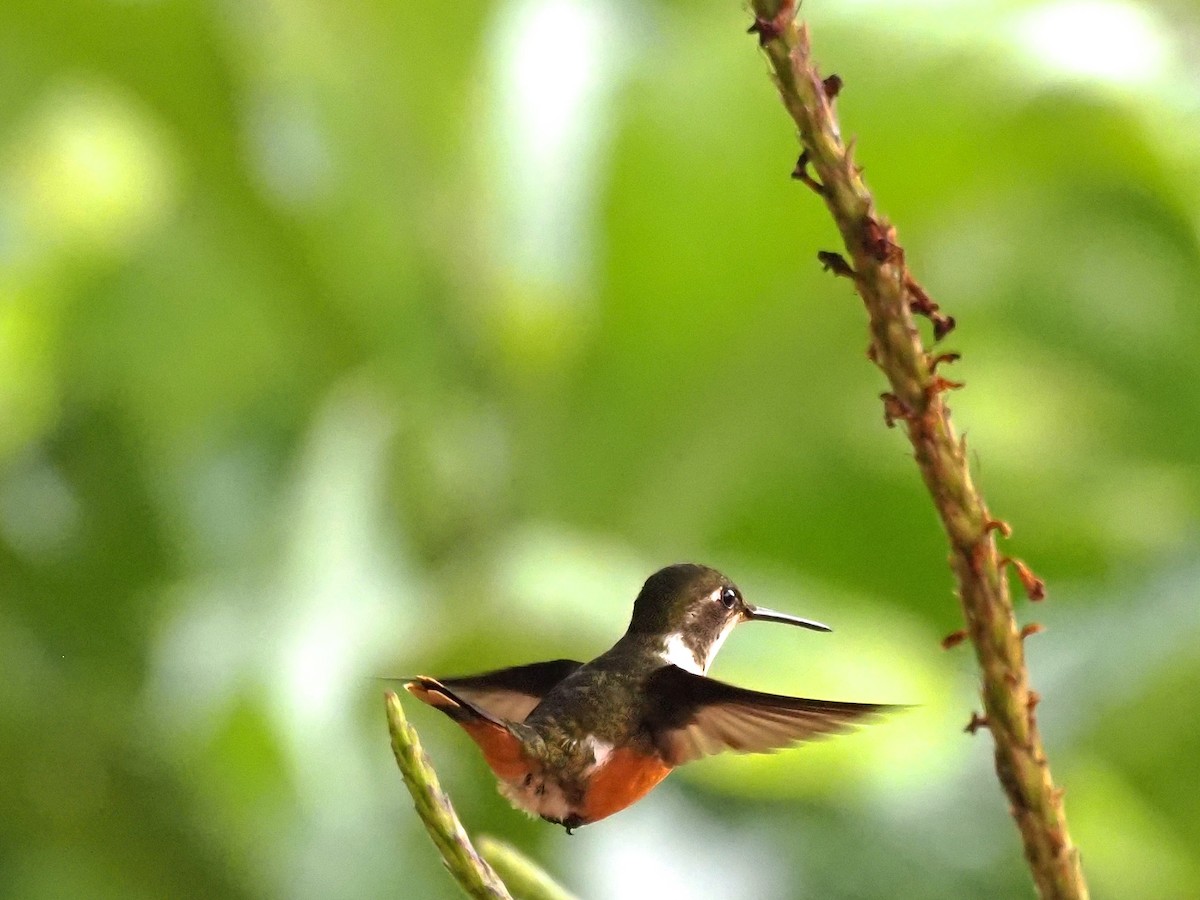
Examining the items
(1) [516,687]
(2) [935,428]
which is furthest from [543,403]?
(2) [935,428]

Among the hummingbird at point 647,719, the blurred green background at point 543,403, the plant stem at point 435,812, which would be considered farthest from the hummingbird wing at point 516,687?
the blurred green background at point 543,403

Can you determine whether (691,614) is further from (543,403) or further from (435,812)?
(543,403)

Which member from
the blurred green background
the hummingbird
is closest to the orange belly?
the hummingbird

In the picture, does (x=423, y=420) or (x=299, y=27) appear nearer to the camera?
(x=423, y=420)

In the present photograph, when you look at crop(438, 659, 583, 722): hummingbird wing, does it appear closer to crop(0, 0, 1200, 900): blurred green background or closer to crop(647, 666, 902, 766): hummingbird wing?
crop(647, 666, 902, 766): hummingbird wing

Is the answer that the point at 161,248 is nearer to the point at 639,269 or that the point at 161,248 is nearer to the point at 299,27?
the point at 299,27

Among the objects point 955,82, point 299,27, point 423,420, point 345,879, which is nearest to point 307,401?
point 423,420

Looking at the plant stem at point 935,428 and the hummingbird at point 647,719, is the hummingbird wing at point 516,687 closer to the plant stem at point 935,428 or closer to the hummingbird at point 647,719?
the hummingbird at point 647,719

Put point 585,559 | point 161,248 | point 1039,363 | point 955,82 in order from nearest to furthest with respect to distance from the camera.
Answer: point 585,559
point 955,82
point 161,248
point 1039,363
